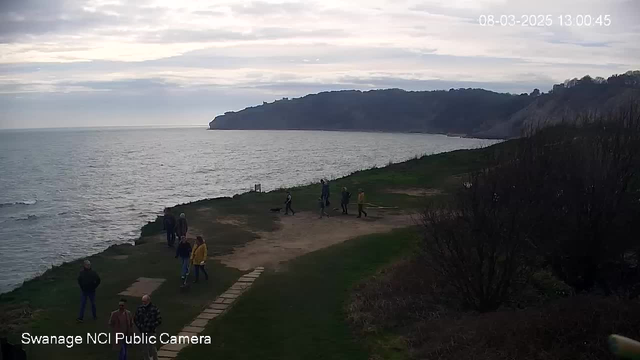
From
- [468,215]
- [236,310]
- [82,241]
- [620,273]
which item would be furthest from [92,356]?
[82,241]

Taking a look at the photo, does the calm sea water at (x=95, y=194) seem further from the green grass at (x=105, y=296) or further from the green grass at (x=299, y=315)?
the green grass at (x=299, y=315)

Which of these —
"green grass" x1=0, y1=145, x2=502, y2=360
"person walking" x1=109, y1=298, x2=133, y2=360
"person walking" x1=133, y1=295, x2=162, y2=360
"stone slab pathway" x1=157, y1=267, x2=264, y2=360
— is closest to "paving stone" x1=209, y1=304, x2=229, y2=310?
"stone slab pathway" x1=157, y1=267, x2=264, y2=360

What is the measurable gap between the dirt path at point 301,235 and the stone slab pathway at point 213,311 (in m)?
1.46

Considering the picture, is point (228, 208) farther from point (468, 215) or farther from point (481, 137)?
point (481, 137)

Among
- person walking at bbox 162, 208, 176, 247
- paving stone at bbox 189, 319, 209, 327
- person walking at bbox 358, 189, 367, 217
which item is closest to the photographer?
paving stone at bbox 189, 319, 209, 327

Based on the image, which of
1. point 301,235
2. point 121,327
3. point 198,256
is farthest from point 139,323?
point 301,235

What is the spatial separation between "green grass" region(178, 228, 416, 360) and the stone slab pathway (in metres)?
0.23

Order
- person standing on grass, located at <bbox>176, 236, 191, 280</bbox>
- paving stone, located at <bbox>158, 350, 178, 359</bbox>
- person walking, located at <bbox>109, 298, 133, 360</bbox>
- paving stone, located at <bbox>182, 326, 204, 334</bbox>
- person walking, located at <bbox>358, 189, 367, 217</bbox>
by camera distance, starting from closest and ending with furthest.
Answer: person walking, located at <bbox>109, 298, 133, 360</bbox> → paving stone, located at <bbox>158, 350, 178, 359</bbox> → paving stone, located at <bbox>182, 326, 204, 334</bbox> → person standing on grass, located at <bbox>176, 236, 191, 280</bbox> → person walking, located at <bbox>358, 189, 367, 217</bbox>

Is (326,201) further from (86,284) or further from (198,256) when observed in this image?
(86,284)

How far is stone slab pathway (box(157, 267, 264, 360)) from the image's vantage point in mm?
10859

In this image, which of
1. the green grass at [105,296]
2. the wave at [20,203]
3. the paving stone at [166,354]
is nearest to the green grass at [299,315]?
the paving stone at [166,354]

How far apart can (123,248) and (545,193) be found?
15.1 meters

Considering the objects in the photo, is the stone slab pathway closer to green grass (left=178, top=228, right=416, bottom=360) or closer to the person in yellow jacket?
green grass (left=178, top=228, right=416, bottom=360)

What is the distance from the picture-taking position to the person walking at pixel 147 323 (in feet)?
32.3
